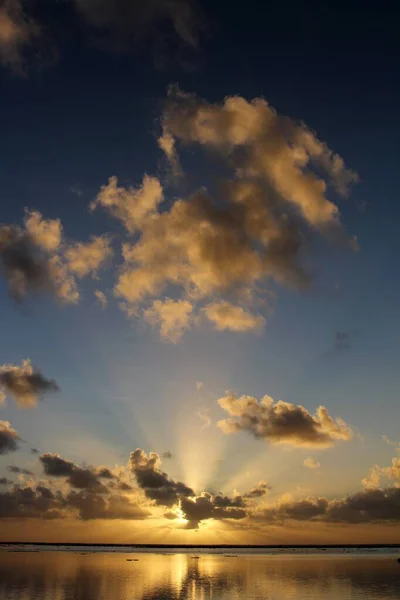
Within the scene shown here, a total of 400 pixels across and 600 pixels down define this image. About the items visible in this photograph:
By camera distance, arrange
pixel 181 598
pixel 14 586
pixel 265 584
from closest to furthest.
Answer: pixel 181 598 → pixel 14 586 → pixel 265 584

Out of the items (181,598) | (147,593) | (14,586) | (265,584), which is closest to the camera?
(181,598)

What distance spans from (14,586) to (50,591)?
8704 millimetres

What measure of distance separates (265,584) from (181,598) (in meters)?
24.1

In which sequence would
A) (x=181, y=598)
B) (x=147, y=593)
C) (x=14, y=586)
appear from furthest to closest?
1. (x=14, y=586)
2. (x=147, y=593)
3. (x=181, y=598)

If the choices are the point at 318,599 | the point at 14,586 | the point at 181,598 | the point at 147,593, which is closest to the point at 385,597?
the point at 318,599

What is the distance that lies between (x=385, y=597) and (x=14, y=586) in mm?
53747

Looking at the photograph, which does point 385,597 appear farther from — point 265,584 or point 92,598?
point 92,598

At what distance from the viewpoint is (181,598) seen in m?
64.8

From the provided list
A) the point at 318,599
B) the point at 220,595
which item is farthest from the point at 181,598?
the point at 318,599

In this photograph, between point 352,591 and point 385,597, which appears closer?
point 385,597

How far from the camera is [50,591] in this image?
237 feet

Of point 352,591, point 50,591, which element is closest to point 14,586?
point 50,591

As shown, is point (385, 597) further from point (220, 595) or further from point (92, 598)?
point (92, 598)

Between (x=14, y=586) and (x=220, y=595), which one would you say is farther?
(x=14, y=586)
